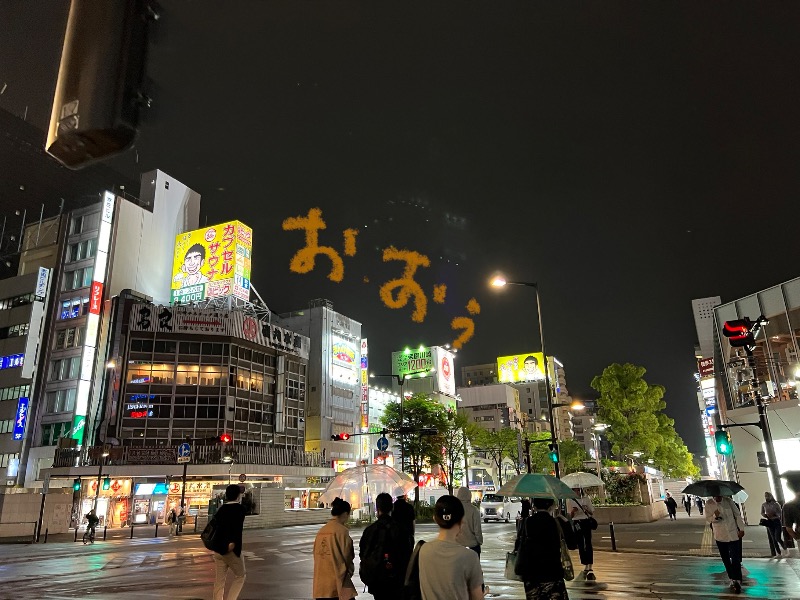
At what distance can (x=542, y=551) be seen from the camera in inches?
258

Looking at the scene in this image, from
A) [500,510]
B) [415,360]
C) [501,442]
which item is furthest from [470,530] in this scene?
[415,360]

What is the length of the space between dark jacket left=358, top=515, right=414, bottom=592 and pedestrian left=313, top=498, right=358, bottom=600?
1.67 feet

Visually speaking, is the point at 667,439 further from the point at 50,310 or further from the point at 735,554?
the point at 50,310

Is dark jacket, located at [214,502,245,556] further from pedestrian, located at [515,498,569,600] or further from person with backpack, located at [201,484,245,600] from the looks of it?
pedestrian, located at [515,498,569,600]

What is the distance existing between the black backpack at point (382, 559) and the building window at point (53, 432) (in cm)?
5856

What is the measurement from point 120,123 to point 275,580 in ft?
39.1

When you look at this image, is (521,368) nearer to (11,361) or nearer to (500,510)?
(500,510)

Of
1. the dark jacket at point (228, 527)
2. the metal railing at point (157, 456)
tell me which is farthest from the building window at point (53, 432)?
the dark jacket at point (228, 527)

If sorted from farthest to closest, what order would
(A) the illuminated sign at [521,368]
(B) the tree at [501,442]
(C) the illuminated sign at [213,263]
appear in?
(A) the illuminated sign at [521,368] → (B) the tree at [501,442] → (C) the illuminated sign at [213,263]

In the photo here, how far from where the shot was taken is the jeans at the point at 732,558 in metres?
11.6

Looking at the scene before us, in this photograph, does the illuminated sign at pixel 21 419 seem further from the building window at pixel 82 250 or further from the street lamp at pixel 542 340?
the street lamp at pixel 542 340

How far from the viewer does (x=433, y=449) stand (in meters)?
56.0

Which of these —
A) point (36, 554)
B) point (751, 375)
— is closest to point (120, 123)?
point (751, 375)

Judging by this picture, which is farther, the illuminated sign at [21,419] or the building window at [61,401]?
the building window at [61,401]
